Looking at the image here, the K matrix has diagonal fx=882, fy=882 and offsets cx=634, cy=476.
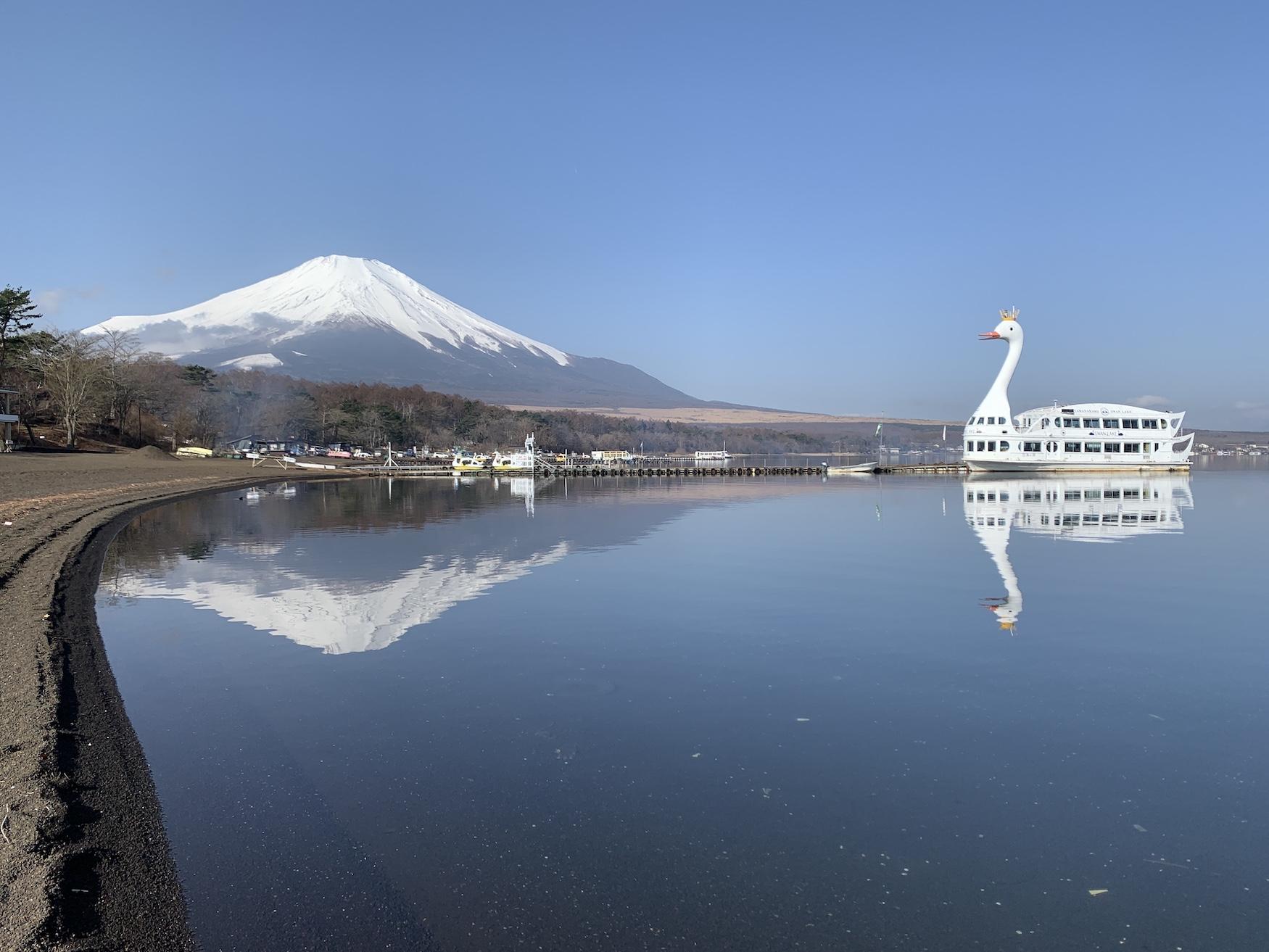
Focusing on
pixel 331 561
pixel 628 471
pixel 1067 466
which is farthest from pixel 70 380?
pixel 1067 466

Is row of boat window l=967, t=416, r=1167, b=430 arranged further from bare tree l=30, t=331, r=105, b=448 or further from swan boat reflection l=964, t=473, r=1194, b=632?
bare tree l=30, t=331, r=105, b=448

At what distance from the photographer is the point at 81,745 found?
7.42 m

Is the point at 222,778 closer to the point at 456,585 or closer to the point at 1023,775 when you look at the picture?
the point at 1023,775

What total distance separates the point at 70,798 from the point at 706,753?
488cm

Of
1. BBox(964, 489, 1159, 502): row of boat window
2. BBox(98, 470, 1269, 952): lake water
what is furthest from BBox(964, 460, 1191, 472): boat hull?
BBox(98, 470, 1269, 952): lake water

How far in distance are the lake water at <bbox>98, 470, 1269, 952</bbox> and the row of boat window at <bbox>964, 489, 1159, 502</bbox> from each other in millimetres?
24116

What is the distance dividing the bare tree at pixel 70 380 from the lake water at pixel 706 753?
52838mm

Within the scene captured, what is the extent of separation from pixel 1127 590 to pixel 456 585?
12.3 m

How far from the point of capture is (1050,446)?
71.9 m

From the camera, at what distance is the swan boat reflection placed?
20.3 meters

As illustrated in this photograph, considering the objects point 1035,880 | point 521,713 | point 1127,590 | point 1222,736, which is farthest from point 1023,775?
point 1127,590

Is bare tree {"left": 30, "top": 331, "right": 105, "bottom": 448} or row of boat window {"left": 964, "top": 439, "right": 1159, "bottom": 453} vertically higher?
bare tree {"left": 30, "top": 331, "right": 105, "bottom": 448}

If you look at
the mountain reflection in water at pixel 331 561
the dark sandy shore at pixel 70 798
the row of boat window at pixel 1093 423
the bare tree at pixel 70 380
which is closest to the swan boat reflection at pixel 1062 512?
the mountain reflection in water at pixel 331 561

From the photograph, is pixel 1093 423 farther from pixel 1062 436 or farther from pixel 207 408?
pixel 207 408
